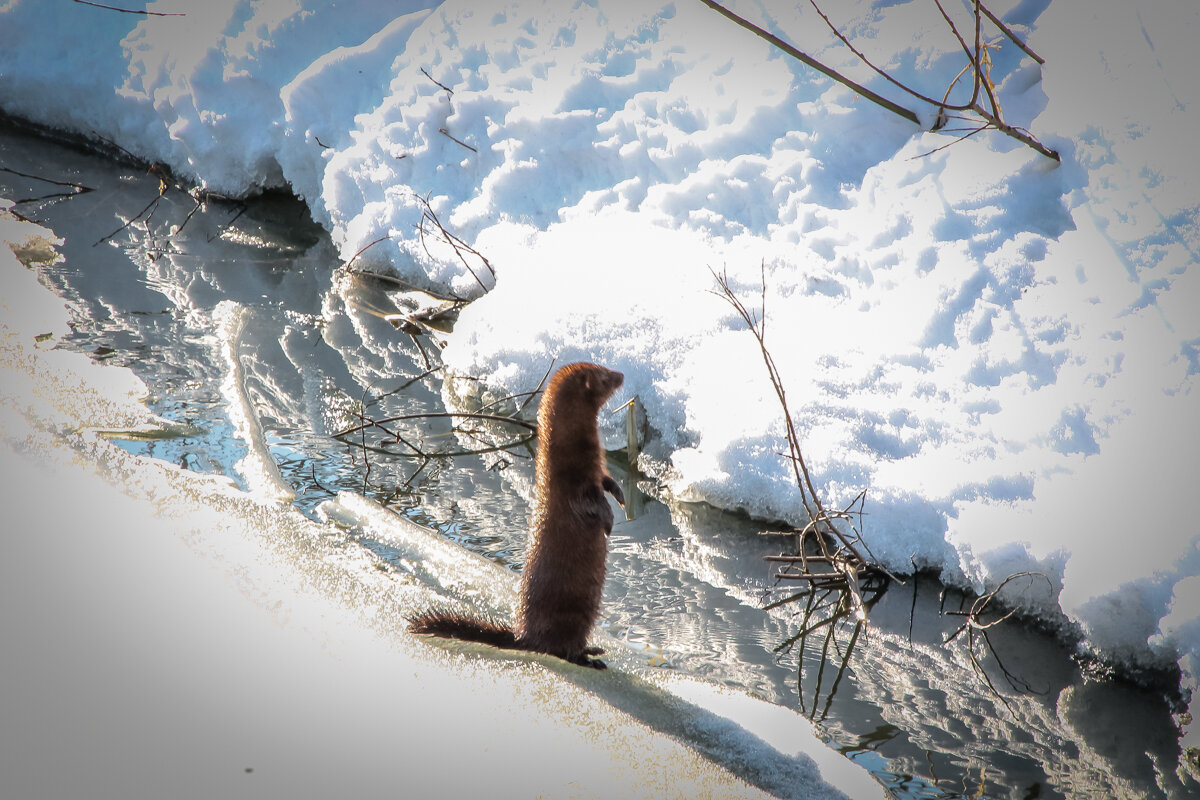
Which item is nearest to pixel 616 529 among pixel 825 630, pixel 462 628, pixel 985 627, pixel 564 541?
pixel 825 630

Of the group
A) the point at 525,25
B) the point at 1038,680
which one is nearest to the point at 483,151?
the point at 525,25

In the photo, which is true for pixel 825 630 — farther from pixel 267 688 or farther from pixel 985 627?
pixel 267 688

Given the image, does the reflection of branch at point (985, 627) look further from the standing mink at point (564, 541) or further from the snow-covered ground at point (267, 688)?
the standing mink at point (564, 541)

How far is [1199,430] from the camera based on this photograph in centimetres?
285

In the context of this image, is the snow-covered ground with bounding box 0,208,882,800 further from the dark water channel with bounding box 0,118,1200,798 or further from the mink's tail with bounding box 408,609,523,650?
the dark water channel with bounding box 0,118,1200,798

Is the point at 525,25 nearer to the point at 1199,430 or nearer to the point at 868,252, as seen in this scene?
the point at 868,252

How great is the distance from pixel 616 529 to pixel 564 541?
Result: 1.12m

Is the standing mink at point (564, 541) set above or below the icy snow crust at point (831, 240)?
below

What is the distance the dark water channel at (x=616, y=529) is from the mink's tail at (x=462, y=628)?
50 centimetres

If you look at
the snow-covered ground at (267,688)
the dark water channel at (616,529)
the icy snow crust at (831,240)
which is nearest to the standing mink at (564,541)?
the snow-covered ground at (267,688)

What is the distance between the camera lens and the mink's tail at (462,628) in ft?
7.71

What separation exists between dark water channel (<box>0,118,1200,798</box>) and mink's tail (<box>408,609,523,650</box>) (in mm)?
504

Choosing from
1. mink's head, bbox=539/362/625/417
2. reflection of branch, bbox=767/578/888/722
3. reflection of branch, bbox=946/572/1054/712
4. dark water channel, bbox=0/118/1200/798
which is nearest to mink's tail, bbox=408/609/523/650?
dark water channel, bbox=0/118/1200/798

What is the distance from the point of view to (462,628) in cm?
240
